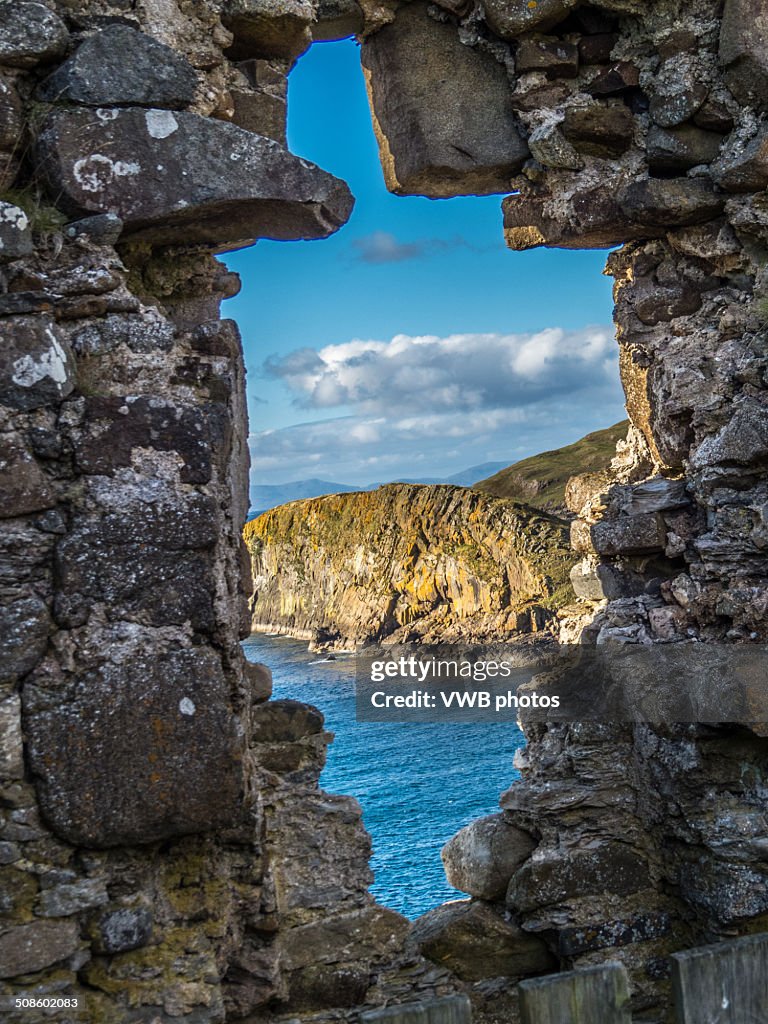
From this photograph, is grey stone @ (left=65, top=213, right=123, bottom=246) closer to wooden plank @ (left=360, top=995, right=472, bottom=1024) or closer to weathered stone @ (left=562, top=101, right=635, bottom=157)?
weathered stone @ (left=562, top=101, right=635, bottom=157)

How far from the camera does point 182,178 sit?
360cm

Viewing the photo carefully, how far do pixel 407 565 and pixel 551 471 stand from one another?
5.61 m

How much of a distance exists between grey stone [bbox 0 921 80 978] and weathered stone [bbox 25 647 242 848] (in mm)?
256

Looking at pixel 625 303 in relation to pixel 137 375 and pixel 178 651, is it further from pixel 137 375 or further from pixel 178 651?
pixel 178 651

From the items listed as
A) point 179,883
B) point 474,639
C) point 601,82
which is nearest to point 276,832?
point 179,883

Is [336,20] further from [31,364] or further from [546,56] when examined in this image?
[31,364]

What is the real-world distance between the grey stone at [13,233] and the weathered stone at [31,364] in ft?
0.76

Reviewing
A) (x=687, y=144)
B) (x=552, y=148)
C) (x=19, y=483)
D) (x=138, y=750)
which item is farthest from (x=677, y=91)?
(x=138, y=750)

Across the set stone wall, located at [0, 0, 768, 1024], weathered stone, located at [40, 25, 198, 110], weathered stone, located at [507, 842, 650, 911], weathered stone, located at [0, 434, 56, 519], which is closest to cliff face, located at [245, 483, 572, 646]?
stone wall, located at [0, 0, 768, 1024]

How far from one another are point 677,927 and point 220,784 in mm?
2412

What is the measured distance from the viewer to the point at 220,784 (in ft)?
10.6

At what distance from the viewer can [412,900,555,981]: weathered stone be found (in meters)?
4.38

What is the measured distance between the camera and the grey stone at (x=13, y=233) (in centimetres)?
327

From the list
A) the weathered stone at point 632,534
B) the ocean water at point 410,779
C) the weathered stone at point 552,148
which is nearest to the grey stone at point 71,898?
the weathered stone at point 632,534
